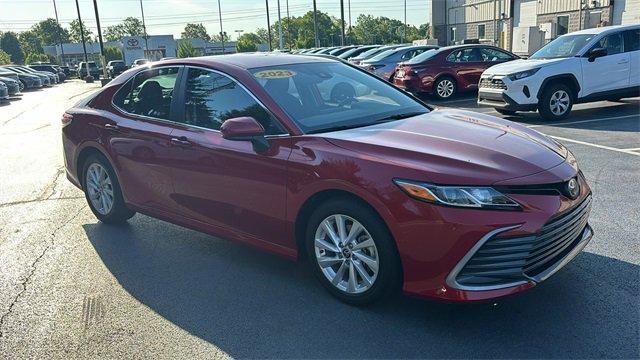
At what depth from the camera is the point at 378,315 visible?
349 centimetres

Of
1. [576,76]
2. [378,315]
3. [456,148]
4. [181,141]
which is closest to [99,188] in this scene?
[181,141]

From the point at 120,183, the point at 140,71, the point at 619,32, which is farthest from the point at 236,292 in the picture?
the point at 619,32

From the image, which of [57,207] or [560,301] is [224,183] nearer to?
[560,301]

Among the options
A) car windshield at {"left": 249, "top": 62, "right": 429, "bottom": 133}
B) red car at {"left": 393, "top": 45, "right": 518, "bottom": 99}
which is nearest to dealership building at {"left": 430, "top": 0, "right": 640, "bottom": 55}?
red car at {"left": 393, "top": 45, "right": 518, "bottom": 99}

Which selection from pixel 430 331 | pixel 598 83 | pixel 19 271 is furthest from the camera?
pixel 598 83

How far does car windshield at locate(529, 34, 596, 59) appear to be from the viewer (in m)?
10.8

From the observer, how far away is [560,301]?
3.52 metres

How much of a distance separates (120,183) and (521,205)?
12.0 feet

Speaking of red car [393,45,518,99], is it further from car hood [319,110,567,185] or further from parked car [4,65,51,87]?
parked car [4,65,51,87]

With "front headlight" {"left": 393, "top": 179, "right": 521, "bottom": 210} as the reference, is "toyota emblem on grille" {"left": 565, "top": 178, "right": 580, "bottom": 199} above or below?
below

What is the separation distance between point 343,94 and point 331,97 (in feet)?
0.42

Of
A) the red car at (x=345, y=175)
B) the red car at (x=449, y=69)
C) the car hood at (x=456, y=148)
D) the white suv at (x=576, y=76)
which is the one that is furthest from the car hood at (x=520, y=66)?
the car hood at (x=456, y=148)

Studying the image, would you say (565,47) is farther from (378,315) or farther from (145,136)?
(378,315)

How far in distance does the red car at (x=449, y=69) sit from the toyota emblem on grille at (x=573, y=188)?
38.7ft
